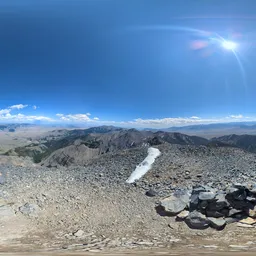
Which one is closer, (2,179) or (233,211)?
(233,211)

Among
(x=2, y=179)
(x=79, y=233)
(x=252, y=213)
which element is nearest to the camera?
(x=79, y=233)

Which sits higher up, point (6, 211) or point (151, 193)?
point (151, 193)

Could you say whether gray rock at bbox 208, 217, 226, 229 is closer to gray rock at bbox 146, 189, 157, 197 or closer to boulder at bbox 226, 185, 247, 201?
boulder at bbox 226, 185, 247, 201

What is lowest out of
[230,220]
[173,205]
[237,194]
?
[230,220]

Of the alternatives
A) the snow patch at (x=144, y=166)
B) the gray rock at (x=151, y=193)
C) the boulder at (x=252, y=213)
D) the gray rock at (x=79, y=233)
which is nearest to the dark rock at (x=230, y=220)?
the boulder at (x=252, y=213)

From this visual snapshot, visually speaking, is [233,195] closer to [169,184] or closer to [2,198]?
[169,184]

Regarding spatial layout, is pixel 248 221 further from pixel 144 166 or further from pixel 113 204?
pixel 144 166

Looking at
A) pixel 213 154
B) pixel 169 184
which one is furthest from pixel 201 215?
pixel 213 154

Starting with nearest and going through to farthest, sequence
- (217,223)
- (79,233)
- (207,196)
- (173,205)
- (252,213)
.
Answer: (79,233) < (217,223) < (252,213) < (207,196) < (173,205)

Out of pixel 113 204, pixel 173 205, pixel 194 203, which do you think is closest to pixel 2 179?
pixel 113 204
